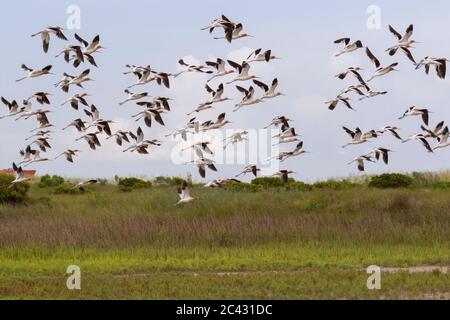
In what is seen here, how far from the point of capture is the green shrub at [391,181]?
4344 centimetres

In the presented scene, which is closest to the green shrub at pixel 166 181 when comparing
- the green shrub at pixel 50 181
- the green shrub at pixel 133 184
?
the green shrub at pixel 133 184

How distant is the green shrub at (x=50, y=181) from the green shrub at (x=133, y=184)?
3292 mm

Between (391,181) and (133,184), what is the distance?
11840 mm

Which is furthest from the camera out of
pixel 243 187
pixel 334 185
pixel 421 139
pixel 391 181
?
pixel 391 181

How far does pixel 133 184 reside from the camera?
149ft

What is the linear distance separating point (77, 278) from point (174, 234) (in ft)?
25.7

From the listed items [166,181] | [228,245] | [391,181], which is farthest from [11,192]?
[391,181]

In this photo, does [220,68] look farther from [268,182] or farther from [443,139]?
[268,182]

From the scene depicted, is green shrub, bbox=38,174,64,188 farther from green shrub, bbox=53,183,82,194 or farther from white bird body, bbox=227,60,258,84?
white bird body, bbox=227,60,258,84

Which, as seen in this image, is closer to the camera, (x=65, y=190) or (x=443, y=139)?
(x=443, y=139)

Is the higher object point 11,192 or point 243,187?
point 243,187

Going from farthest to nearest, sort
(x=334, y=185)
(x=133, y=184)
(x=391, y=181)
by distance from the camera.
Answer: (x=133, y=184) < (x=391, y=181) < (x=334, y=185)

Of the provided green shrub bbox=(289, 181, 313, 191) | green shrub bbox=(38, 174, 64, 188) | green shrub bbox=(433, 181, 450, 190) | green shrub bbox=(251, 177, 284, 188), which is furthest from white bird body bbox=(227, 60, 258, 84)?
green shrub bbox=(38, 174, 64, 188)

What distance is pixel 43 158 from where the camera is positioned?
2905cm
